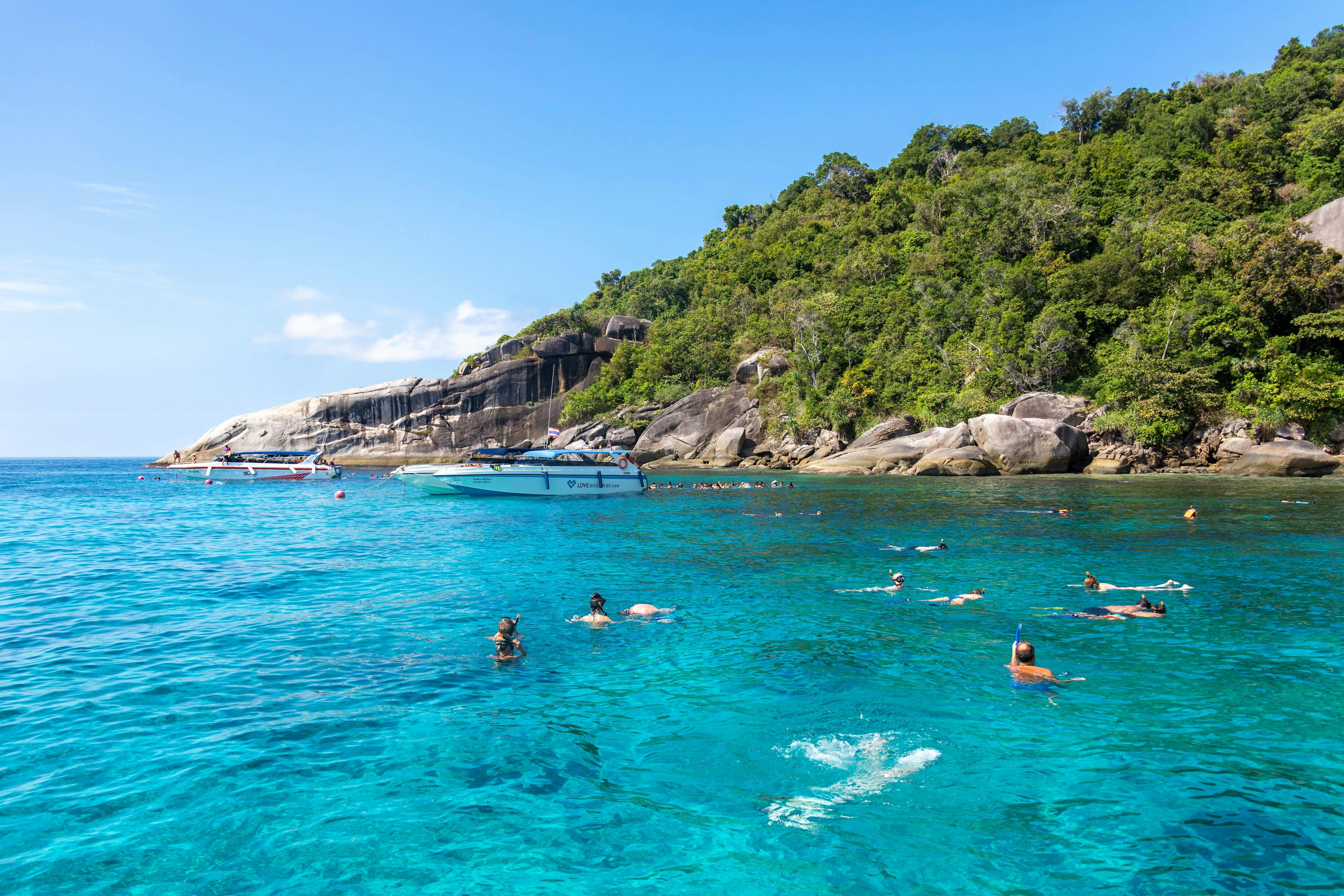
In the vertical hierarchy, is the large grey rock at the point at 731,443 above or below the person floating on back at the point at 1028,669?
above

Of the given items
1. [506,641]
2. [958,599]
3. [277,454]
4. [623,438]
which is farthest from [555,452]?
[277,454]

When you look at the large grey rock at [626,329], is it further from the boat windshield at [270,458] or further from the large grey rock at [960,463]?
the large grey rock at [960,463]

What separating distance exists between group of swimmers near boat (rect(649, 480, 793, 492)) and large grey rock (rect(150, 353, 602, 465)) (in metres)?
42.3

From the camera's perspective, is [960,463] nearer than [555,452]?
No

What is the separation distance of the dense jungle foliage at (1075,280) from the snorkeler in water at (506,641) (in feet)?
139

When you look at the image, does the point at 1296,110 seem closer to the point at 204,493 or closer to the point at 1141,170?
the point at 1141,170

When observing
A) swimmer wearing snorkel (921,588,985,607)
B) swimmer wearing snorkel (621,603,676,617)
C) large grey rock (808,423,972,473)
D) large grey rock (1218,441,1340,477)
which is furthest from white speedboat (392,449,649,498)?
large grey rock (1218,441,1340,477)

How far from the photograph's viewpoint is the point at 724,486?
40156 millimetres

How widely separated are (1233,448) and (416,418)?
7850 cm

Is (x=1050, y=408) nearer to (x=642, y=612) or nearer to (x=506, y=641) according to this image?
(x=642, y=612)

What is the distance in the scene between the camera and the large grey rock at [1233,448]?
37.3 meters

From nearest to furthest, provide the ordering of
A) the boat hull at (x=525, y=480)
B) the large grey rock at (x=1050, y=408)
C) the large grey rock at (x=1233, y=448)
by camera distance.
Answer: the boat hull at (x=525, y=480)
the large grey rock at (x=1233, y=448)
the large grey rock at (x=1050, y=408)

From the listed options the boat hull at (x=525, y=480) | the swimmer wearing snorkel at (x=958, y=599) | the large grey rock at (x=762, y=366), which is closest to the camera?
the swimmer wearing snorkel at (x=958, y=599)

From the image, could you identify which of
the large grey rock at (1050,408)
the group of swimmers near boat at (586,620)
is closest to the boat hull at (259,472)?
the group of swimmers near boat at (586,620)
